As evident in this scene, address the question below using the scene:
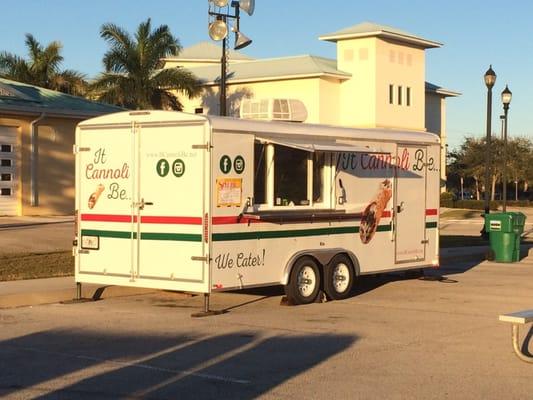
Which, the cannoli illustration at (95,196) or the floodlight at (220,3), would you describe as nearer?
the cannoli illustration at (95,196)

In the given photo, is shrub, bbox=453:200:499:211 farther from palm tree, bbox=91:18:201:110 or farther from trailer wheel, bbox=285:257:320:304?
trailer wheel, bbox=285:257:320:304

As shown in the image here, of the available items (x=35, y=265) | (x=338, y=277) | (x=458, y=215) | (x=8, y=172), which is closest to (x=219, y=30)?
(x=35, y=265)

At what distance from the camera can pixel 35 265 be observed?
16.6 m

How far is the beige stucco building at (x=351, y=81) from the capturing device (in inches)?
2264

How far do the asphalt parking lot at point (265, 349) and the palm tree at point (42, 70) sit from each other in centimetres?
3636

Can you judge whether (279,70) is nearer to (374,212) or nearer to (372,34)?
(372,34)

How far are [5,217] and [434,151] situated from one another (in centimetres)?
1666

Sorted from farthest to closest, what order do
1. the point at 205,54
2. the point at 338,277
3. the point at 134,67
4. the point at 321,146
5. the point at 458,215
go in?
the point at 205,54
the point at 458,215
the point at 134,67
the point at 338,277
the point at 321,146

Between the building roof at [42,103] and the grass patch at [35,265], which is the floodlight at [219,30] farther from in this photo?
the building roof at [42,103]

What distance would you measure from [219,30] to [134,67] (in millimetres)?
27613

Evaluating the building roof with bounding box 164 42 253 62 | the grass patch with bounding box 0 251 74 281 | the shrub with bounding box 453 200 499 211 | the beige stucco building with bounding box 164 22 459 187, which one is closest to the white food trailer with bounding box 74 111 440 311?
the grass patch with bounding box 0 251 74 281

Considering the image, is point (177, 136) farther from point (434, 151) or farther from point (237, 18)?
point (237, 18)

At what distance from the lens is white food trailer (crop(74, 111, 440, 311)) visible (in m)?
12.1

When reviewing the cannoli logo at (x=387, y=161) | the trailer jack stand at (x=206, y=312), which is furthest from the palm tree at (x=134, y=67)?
the trailer jack stand at (x=206, y=312)
